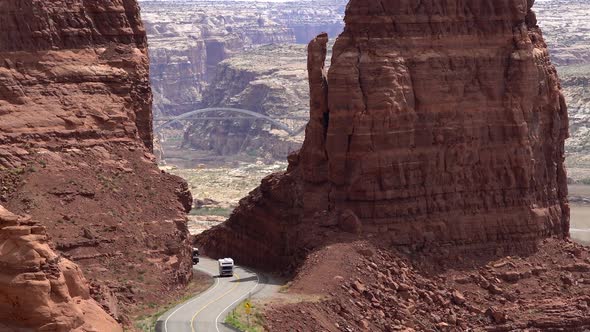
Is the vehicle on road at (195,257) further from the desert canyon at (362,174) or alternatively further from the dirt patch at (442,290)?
the dirt patch at (442,290)

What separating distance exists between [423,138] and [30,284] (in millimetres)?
37496

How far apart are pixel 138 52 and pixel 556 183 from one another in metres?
24.9

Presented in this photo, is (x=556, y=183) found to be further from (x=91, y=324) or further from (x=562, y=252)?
(x=91, y=324)

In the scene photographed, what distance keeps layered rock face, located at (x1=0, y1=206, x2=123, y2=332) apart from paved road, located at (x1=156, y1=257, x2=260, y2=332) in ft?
52.6

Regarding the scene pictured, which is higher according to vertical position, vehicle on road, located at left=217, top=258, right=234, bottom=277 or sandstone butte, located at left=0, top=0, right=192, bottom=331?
sandstone butte, located at left=0, top=0, right=192, bottom=331

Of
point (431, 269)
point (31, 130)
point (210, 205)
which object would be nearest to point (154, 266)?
point (31, 130)

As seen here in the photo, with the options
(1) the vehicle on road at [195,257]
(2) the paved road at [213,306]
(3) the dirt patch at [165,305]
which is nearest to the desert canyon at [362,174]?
(3) the dirt patch at [165,305]

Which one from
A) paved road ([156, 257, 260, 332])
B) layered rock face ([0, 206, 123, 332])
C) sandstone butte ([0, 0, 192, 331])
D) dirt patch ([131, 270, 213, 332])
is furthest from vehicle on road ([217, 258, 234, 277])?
layered rock face ([0, 206, 123, 332])

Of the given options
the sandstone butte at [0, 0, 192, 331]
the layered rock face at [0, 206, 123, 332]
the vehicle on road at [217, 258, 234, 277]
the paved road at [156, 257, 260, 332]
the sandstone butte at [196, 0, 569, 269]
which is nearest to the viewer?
the layered rock face at [0, 206, 123, 332]

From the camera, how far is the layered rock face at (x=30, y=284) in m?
61.0

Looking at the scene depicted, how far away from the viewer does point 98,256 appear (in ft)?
278

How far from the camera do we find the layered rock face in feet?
200

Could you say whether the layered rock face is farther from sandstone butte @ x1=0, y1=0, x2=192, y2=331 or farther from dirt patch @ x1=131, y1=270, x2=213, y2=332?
sandstone butte @ x1=0, y1=0, x2=192, y2=331

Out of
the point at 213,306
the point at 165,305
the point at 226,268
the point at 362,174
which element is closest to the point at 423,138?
the point at 362,174
